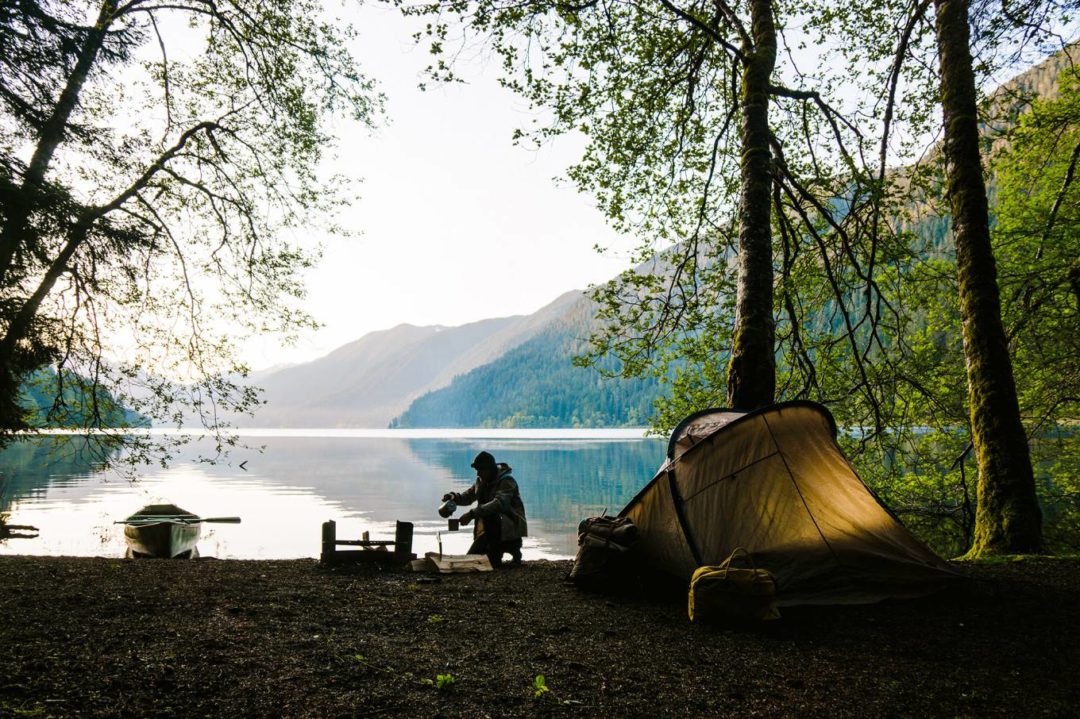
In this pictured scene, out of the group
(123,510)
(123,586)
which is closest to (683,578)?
(123,586)

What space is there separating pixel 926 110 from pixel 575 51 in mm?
7393

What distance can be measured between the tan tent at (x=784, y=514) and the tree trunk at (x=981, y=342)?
2848 mm

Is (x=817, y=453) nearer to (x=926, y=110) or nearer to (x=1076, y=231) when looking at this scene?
(x=926, y=110)

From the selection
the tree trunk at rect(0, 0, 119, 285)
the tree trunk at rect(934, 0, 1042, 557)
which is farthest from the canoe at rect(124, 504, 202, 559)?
the tree trunk at rect(934, 0, 1042, 557)

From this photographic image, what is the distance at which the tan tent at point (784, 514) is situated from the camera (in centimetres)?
657

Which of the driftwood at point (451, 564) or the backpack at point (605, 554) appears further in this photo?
the driftwood at point (451, 564)

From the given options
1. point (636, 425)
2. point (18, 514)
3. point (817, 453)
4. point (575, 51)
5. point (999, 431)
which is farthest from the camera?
point (636, 425)

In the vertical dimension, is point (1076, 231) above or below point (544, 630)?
above

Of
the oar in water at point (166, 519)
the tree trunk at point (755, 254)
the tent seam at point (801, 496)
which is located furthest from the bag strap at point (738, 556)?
the oar in water at point (166, 519)

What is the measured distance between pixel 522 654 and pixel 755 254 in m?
6.74

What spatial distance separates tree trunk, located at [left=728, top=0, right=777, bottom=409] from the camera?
9078 mm

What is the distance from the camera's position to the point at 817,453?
7.43 metres

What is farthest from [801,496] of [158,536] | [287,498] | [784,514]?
[287,498]

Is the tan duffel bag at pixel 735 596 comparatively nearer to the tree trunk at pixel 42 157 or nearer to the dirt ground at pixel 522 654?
the dirt ground at pixel 522 654
